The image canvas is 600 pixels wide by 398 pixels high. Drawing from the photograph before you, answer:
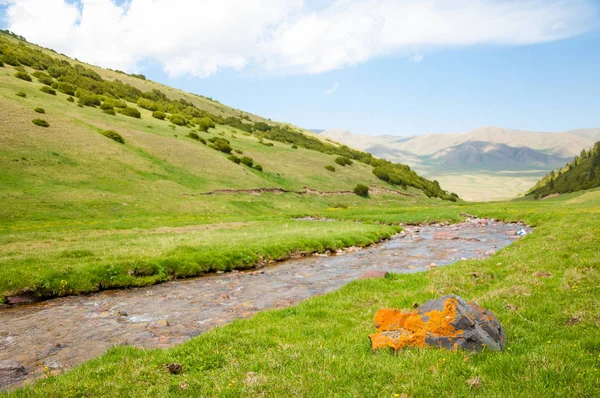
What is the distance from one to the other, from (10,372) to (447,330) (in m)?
11.0

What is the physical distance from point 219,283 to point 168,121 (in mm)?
76177

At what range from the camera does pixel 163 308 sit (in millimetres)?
15242

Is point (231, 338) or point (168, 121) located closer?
point (231, 338)

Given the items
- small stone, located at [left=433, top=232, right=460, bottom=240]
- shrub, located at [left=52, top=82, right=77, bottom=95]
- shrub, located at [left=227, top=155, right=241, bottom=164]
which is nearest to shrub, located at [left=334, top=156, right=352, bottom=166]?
shrub, located at [left=227, top=155, right=241, bottom=164]

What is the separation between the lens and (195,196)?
53031mm

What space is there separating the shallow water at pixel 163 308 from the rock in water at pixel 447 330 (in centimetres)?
682

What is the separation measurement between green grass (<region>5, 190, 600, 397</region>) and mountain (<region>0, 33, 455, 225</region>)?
3488cm

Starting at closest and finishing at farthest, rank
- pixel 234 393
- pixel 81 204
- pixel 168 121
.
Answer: pixel 234 393 < pixel 81 204 < pixel 168 121

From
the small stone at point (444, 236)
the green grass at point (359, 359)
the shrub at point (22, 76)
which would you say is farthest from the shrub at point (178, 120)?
the green grass at point (359, 359)

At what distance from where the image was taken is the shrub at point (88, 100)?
2864 inches

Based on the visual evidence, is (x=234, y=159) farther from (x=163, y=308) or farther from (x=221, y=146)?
(x=163, y=308)

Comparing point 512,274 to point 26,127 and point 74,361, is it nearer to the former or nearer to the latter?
point 74,361

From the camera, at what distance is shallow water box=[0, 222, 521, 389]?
1115 centimetres

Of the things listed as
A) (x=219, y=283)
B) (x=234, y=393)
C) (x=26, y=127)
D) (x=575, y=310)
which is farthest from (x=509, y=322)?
(x=26, y=127)
